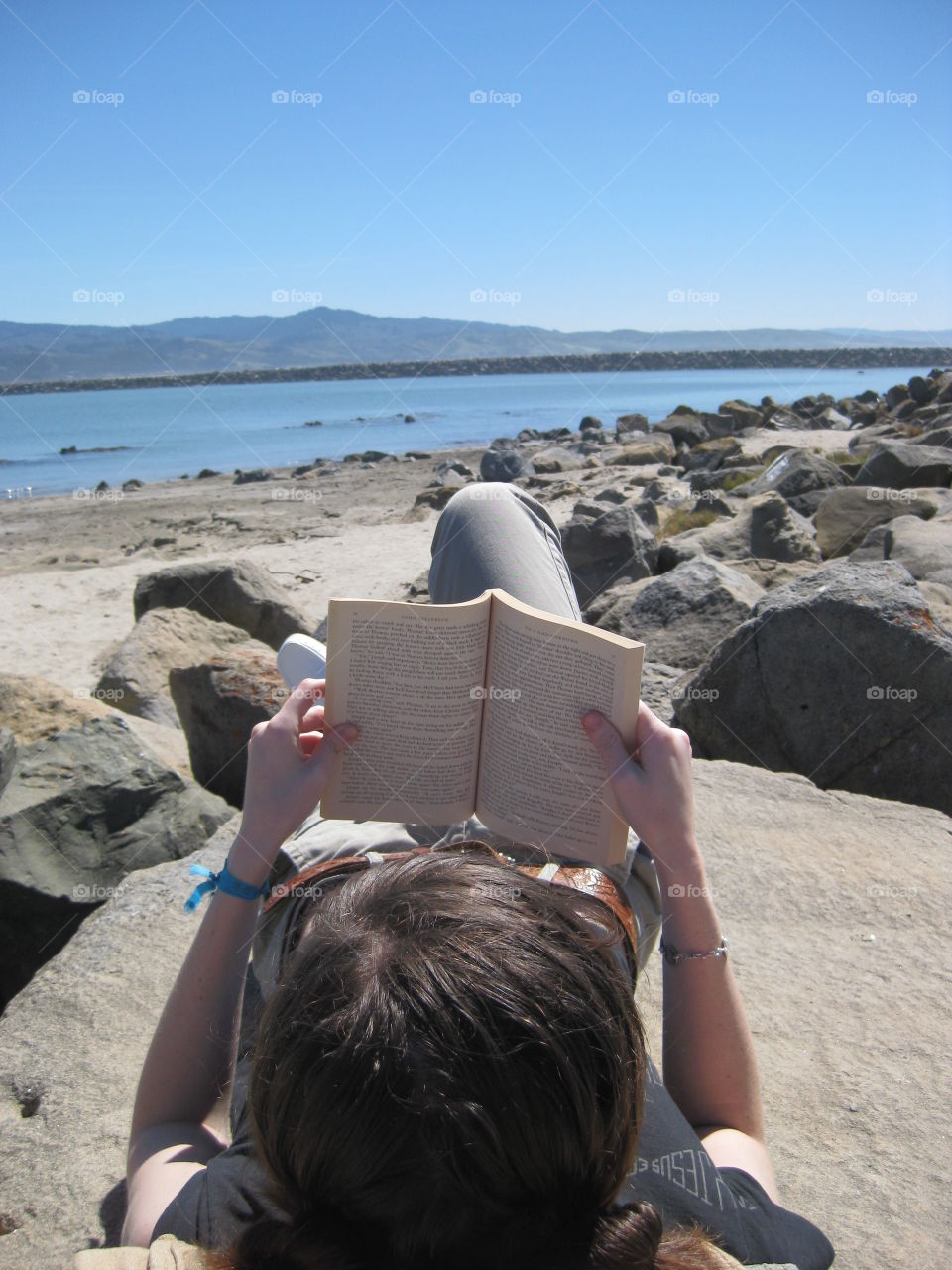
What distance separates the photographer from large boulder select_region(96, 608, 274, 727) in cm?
525

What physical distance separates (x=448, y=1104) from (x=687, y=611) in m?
4.20

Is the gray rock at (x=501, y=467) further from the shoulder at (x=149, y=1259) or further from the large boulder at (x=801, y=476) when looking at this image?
the shoulder at (x=149, y=1259)

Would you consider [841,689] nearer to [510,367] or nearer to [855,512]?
[855,512]

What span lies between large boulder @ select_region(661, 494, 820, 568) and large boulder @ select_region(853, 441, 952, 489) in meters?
3.00

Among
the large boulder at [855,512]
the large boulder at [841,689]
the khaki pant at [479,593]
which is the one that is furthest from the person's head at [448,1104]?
the large boulder at [855,512]

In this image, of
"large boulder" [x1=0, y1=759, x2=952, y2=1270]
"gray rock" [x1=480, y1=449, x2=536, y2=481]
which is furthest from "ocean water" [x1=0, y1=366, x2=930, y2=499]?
"large boulder" [x1=0, y1=759, x2=952, y2=1270]

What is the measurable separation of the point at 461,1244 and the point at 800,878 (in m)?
2.30

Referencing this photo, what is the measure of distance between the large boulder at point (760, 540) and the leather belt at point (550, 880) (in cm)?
537

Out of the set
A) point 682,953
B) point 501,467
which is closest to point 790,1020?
point 682,953

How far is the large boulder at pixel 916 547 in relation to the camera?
A: 5.27 m

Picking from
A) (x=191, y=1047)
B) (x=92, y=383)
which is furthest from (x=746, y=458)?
(x=92, y=383)

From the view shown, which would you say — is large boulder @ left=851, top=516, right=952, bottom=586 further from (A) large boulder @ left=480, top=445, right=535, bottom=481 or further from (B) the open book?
(A) large boulder @ left=480, top=445, right=535, bottom=481

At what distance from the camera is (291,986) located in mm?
989

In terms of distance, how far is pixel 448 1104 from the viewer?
0.86 m
